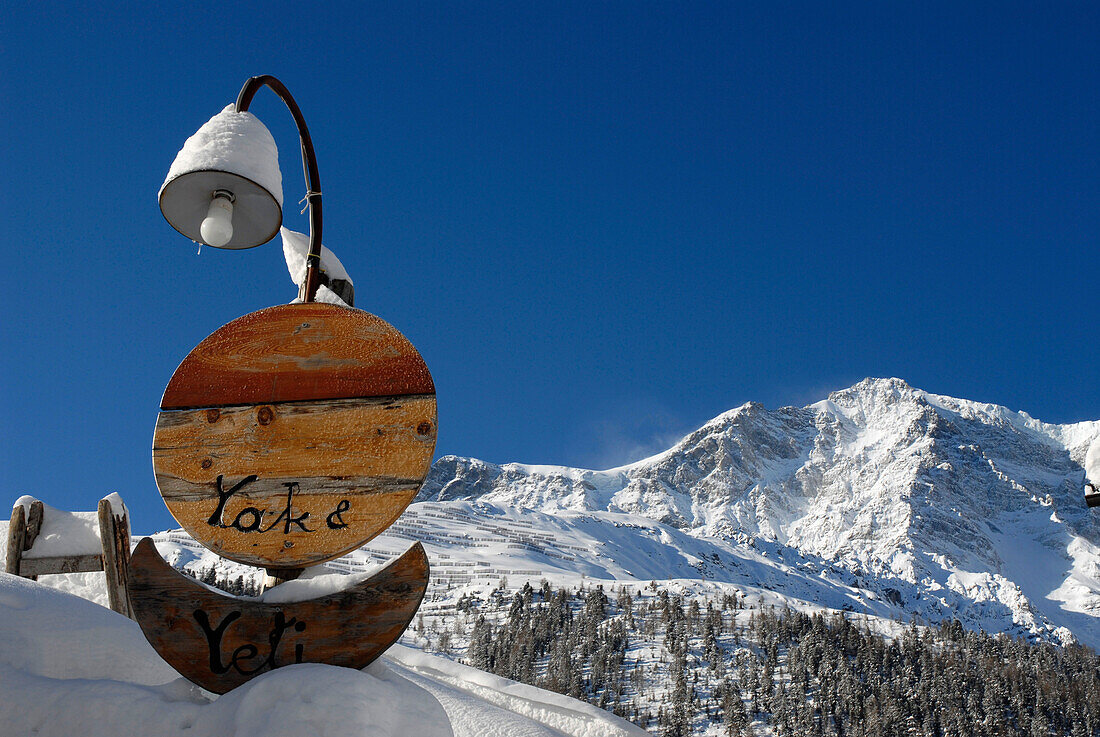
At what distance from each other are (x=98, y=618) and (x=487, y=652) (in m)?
64.2

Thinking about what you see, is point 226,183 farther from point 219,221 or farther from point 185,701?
point 185,701

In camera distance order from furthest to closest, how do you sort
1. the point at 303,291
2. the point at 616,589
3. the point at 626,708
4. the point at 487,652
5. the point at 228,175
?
the point at 616,589, the point at 487,652, the point at 626,708, the point at 303,291, the point at 228,175

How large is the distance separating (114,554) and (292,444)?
3.98 m

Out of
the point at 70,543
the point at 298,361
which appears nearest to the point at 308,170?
the point at 298,361

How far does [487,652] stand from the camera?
6284cm

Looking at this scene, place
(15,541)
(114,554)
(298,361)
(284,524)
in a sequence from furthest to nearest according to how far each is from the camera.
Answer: (114,554)
(15,541)
(298,361)
(284,524)

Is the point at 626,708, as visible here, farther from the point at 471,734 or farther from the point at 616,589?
the point at 471,734

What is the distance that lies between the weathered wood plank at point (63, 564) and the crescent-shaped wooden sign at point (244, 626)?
13.2 feet

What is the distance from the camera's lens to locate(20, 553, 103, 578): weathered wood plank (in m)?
5.28

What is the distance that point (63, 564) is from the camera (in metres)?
5.44

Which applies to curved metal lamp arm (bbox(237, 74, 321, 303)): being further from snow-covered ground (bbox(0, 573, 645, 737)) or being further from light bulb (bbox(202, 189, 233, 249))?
snow-covered ground (bbox(0, 573, 645, 737))

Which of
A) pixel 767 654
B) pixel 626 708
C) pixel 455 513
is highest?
pixel 455 513

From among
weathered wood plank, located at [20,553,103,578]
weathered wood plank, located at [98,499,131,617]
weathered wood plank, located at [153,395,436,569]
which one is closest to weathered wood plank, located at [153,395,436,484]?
weathered wood plank, located at [153,395,436,569]

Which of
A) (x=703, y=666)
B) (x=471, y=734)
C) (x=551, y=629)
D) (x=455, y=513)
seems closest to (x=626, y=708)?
(x=703, y=666)
